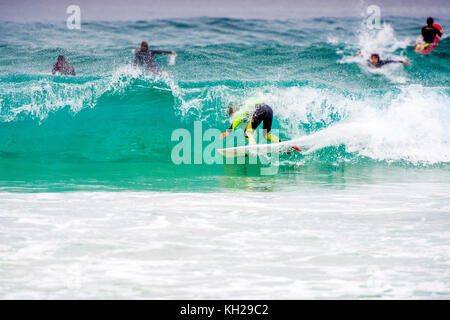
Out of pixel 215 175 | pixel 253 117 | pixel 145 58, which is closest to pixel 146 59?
pixel 145 58

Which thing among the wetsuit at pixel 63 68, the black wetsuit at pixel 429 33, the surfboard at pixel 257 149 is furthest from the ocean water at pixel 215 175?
the black wetsuit at pixel 429 33

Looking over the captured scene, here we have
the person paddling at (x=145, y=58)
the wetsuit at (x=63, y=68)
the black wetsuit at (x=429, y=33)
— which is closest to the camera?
the person paddling at (x=145, y=58)

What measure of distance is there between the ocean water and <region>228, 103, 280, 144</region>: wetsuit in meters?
0.22

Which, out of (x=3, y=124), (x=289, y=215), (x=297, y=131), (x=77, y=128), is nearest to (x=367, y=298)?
(x=289, y=215)

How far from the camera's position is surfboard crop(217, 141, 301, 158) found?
A: 7.12m

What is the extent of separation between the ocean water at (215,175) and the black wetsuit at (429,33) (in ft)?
2.56

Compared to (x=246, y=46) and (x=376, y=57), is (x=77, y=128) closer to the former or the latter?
(x=246, y=46)

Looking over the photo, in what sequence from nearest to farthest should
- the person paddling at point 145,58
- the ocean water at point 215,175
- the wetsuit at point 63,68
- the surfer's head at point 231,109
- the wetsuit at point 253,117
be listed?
the ocean water at point 215,175
the surfer's head at point 231,109
the wetsuit at point 253,117
the person paddling at point 145,58
the wetsuit at point 63,68

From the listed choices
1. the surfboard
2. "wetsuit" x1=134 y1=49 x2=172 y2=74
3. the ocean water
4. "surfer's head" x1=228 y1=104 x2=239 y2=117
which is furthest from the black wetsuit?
"surfer's head" x1=228 y1=104 x2=239 y2=117

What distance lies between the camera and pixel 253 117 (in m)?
7.12

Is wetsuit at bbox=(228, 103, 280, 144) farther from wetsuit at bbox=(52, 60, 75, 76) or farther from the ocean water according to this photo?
wetsuit at bbox=(52, 60, 75, 76)

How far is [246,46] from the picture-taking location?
1563cm

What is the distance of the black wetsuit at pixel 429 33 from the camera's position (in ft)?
47.0

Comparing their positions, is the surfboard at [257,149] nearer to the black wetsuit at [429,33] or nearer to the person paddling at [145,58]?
the person paddling at [145,58]
